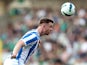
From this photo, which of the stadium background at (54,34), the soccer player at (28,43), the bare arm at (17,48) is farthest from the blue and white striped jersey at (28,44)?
the stadium background at (54,34)

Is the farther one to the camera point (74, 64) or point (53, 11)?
point (53, 11)

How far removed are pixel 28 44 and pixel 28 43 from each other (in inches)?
1.3

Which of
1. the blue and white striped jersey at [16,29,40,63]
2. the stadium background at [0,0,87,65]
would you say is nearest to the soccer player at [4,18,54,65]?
the blue and white striped jersey at [16,29,40,63]

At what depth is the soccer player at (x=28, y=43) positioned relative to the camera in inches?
397

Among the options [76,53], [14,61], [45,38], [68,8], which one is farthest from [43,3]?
[14,61]

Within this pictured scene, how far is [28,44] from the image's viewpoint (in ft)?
33.4

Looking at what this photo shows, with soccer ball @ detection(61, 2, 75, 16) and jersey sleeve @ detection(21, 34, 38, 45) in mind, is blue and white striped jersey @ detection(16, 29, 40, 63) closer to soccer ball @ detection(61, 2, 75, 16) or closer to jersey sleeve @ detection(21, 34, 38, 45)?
jersey sleeve @ detection(21, 34, 38, 45)

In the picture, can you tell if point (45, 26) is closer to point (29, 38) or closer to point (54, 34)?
point (29, 38)

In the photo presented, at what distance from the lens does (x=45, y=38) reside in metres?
18.2

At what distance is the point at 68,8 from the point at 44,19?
1.38 meters

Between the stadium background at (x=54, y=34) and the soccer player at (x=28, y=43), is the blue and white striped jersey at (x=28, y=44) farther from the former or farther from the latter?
the stadium background at (x=54, y=34)

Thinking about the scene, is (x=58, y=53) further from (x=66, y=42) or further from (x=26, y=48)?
(x=26, y=48)

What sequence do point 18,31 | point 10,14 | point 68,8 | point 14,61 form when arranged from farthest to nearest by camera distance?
point 10,14, point 18,31, point 68,8, point 14,61

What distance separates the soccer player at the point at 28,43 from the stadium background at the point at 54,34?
492 cm
